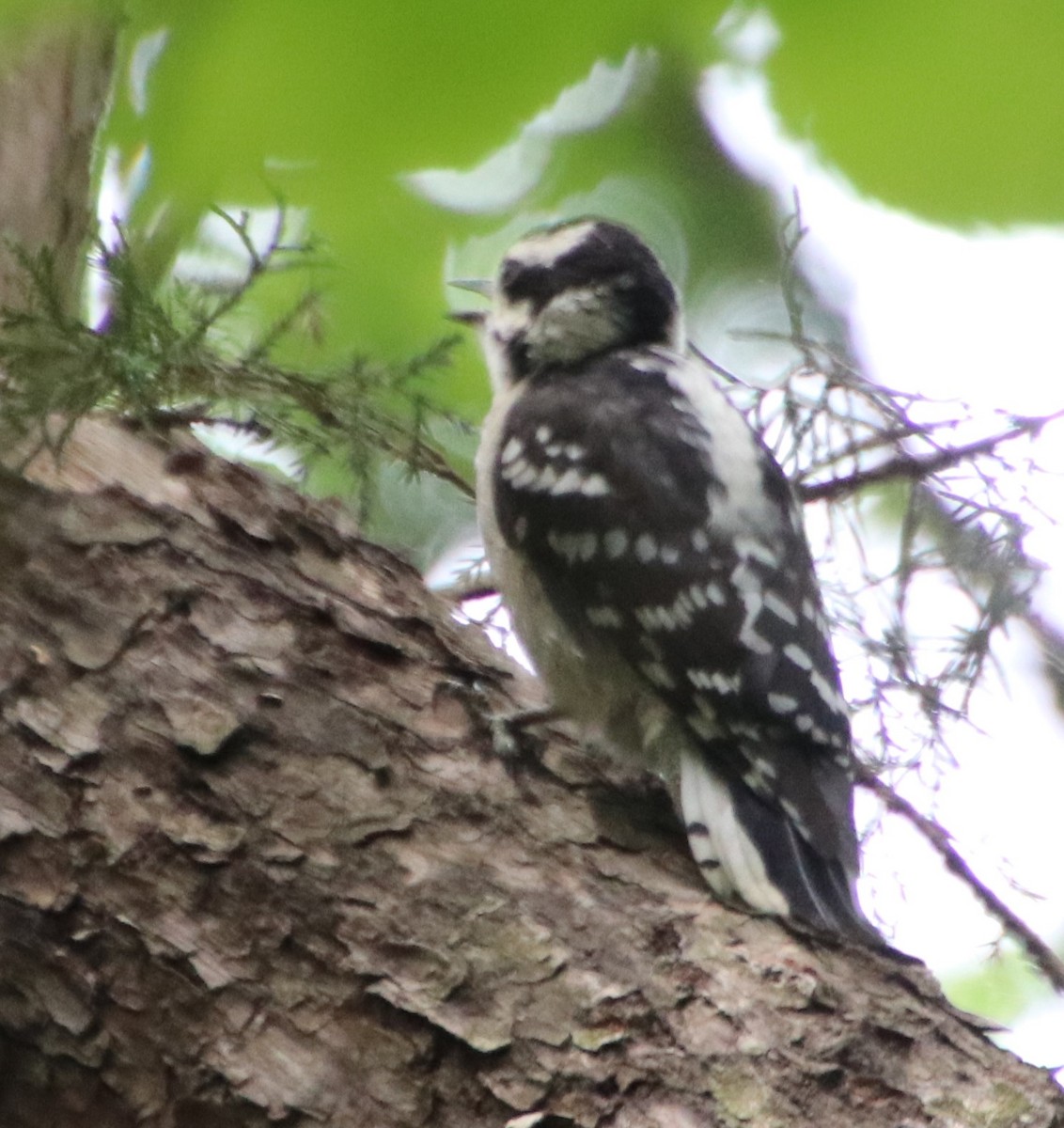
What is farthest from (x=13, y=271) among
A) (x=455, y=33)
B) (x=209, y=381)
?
(x=455, y=33)

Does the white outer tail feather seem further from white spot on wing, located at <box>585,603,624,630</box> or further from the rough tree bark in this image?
white spot on wing, located at <box>585,603,624,630</box>

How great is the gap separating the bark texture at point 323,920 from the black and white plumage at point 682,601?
18 cm

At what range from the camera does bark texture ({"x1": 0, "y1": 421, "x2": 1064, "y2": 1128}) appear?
159 cm

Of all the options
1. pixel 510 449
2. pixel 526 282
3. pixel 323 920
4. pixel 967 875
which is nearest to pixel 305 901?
pixel 323 920

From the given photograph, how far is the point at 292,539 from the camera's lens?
215 cm

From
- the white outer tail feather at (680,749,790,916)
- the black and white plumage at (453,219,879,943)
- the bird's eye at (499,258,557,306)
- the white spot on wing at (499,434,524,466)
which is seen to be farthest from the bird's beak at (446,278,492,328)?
the white outer tail feather at (680,749,790,916)

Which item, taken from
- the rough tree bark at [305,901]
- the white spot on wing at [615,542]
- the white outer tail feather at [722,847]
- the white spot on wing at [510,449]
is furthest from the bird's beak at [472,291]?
the white outer tail feather at [722,847]

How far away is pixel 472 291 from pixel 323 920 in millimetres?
1674

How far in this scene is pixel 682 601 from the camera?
→ 92.3 inches

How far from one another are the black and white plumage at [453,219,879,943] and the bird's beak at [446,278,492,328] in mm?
148

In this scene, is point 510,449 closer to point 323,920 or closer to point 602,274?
point 602,274

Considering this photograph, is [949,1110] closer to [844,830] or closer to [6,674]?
[844,830]

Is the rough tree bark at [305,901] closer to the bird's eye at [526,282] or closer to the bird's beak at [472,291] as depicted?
the bird's beak at [472,291]

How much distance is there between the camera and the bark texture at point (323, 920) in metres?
1.59
